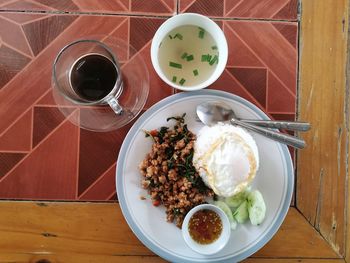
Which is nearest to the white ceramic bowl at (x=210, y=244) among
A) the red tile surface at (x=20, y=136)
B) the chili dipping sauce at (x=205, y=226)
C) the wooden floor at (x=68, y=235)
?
the chili dipping sauce at (x=205, y=226)

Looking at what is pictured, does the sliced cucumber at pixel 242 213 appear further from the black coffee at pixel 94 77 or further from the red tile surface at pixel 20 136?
the red tile surface at pixel 20 136

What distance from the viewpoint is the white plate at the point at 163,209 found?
1.10 m

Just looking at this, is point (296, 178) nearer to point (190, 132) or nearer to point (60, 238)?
point (190, 132)

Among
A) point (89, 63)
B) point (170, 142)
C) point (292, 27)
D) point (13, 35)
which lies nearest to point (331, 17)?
point (292, 27)

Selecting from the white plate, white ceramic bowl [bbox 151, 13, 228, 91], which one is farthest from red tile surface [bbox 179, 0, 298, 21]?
the white plate

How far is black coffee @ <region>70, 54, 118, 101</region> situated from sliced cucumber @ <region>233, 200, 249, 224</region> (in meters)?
0.49

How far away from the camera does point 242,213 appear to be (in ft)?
3.68

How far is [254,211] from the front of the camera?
1.10 metres

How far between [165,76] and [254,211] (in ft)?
1.45

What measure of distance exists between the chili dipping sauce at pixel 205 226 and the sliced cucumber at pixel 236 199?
0.18 feet

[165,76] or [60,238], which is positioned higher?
[165,76]

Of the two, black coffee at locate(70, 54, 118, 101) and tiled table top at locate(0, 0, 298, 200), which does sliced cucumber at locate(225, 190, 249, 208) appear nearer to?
tiled table top at locate(0, 0, 298, 200)

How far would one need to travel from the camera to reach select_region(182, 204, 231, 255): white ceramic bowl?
3.53 ft

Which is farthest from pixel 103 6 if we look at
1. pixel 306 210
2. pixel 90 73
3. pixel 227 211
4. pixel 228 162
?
pixel 306 210
